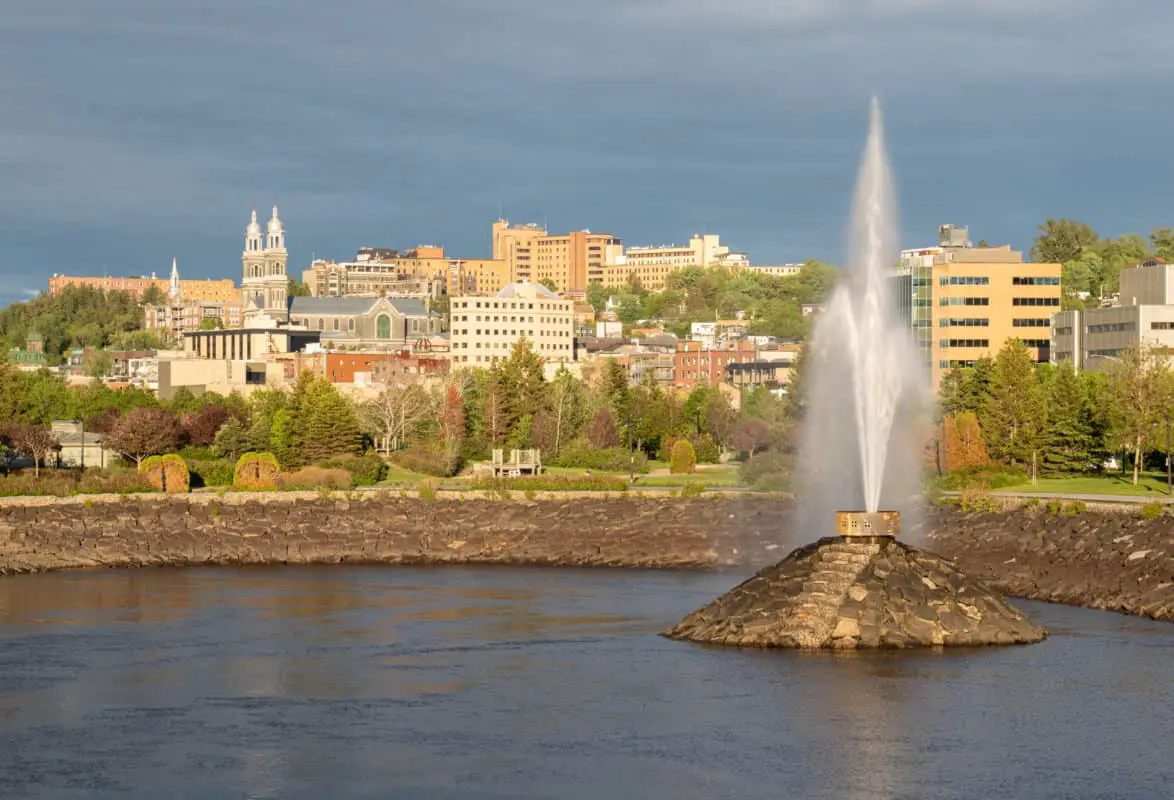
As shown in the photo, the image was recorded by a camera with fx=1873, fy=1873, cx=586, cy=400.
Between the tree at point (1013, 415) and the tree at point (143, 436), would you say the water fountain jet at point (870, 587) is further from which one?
the tree at point (143, 436)

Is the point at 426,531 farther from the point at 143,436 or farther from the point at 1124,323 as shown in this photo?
the point at 1124,323

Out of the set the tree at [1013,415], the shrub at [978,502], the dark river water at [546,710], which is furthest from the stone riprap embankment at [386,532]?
the tree at [1013,415]

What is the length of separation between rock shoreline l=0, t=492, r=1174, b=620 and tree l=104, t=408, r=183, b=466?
101 feet

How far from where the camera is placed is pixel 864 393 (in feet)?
185

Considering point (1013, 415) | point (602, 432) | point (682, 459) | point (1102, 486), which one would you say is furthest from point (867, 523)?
point (602, 432)

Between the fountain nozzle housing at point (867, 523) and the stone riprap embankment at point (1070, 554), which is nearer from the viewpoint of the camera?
the fountain nozzle housing at point (867, 523)

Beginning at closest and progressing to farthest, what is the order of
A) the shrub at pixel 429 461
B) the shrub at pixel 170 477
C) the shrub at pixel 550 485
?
1. the shrub at pixel 550 485
2. the shrub at pixel 170 477
3. the shrub at pixel 429 461

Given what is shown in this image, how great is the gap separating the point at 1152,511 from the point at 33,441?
63860 millimetres

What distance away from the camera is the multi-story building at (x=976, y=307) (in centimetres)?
15125

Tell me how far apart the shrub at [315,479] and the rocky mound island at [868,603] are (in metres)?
41.4

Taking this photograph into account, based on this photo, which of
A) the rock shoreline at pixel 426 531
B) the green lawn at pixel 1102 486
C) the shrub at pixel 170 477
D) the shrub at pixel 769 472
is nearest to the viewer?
the rock shoreline at pixel 426 531

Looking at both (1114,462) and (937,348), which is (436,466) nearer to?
(1114,462)

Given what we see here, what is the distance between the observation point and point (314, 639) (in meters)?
53.3

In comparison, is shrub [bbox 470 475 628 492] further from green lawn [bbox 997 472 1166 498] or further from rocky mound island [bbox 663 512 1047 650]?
rocky mound island [bbox 663 512 1047 650]
